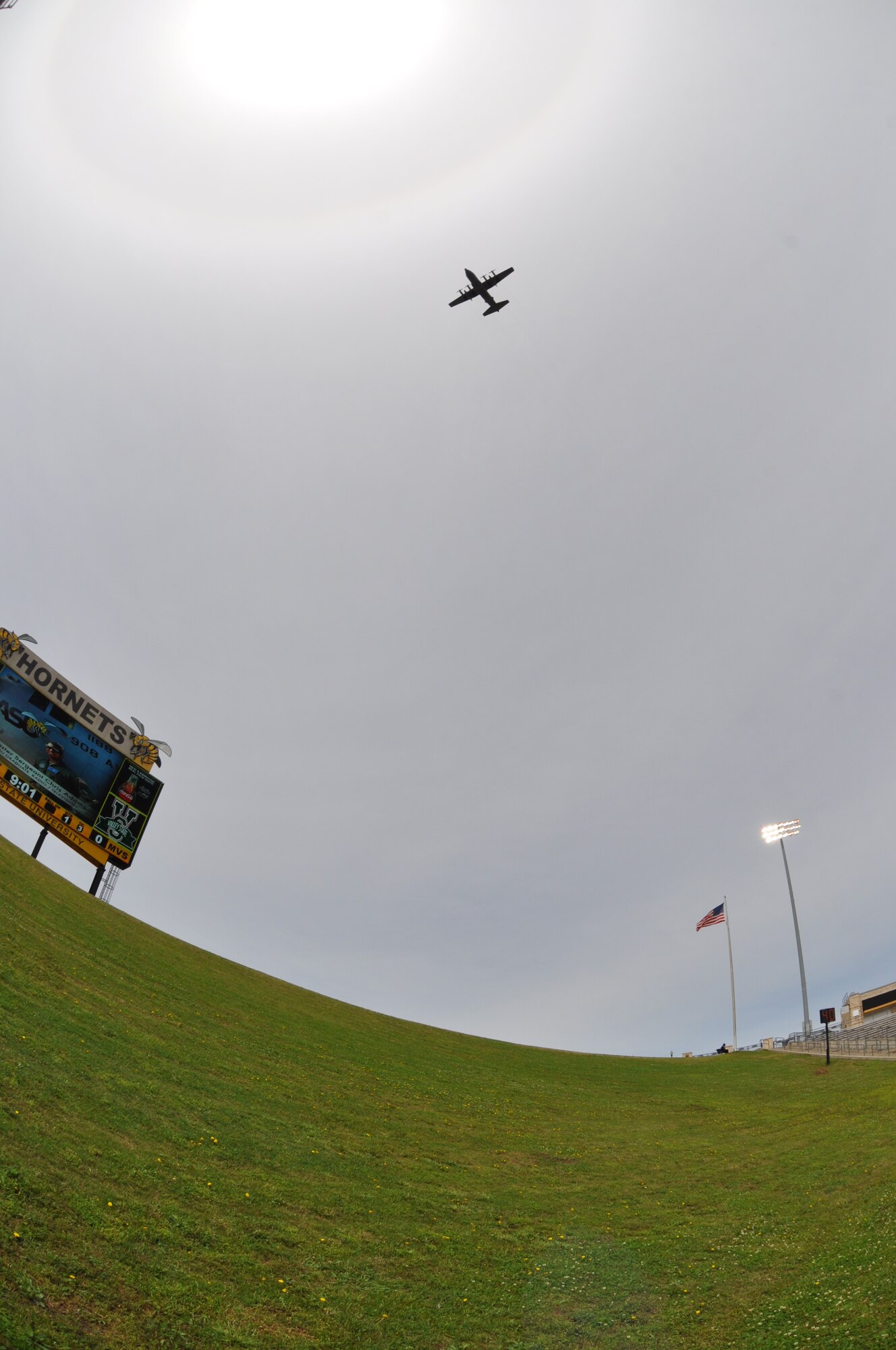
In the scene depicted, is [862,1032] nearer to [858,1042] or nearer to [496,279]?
[858,1042]

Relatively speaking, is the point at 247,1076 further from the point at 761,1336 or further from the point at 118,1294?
the point at 761,1336

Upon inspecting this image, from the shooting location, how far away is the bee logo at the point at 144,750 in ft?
156

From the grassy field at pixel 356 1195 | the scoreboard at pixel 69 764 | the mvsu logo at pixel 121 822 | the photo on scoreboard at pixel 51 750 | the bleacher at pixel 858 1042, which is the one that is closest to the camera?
the grassy field at pixel 356 1195

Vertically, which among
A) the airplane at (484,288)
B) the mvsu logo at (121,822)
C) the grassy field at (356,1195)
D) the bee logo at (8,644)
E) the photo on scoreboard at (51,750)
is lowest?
the grassy field at (356,1195)

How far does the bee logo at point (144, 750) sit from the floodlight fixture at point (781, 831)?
175ft

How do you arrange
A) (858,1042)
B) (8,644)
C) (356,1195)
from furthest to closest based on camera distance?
(858,1042) < (8,644) < (356,1195)

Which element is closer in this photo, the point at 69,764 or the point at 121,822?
the point at 69,764

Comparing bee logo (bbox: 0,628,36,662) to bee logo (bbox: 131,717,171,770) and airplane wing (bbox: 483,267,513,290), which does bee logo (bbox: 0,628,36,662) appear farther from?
airplane wing (bbox: 483,267,513,290)

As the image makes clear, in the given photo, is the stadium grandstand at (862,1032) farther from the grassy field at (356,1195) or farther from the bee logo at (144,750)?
the bee logo at (144,750)

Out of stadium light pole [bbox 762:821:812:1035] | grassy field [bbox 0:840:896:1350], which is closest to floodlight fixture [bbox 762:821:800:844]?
stadium light pole [bbox 762:821:812:1035]

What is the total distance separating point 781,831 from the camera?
66.3 meters

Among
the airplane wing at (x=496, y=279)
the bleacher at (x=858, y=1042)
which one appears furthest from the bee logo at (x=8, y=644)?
the bleacher at (x=858, y=1042)

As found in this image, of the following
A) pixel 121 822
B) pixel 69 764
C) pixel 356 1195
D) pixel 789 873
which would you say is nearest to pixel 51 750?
pixel 69 764

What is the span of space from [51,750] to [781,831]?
199 ft
